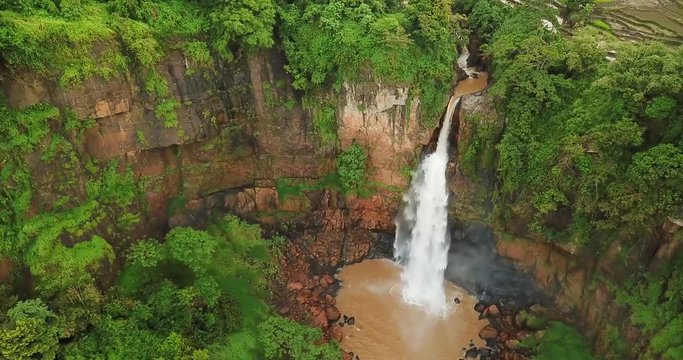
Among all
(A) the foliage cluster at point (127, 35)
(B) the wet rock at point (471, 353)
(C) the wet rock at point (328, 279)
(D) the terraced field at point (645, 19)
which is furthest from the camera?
(C) the wet rock at point (328, 279)

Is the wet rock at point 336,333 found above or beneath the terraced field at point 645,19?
beneath

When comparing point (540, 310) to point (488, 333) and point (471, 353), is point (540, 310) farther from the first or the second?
point (471, 353)

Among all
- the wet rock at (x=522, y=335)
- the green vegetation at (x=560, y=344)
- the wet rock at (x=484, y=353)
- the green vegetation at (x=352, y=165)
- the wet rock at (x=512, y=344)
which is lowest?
the wet rock at (x=484, y=353)

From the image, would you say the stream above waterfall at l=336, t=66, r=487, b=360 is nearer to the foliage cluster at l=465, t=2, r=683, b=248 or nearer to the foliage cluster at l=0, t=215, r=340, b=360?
the foliage cluster at l=0, t=215, r=340, b=360

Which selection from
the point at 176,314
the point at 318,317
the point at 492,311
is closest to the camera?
the point at 176,314

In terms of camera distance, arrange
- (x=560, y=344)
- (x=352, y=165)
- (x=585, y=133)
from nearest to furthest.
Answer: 1. (x=585, y=133)
2. (x=560, y=344)
3. (x=352, y=165)

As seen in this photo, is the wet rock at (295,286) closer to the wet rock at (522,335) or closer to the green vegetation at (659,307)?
the wet rock at (522,335)

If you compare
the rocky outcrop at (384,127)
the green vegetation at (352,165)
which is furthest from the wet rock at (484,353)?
the green vegetation at (352,165)

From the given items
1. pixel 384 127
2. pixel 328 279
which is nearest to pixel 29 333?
pixel 328 279
